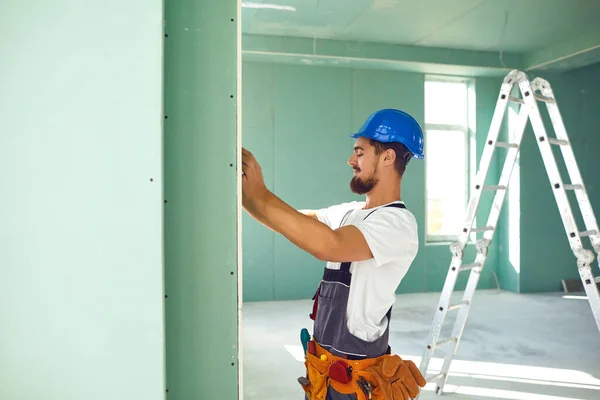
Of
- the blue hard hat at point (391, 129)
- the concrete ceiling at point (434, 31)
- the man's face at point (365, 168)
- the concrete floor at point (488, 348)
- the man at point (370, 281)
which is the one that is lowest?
the concrete floor at point (488, 348)

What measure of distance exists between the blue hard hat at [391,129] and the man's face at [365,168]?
37 mm

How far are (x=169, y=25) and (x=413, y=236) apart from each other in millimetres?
830

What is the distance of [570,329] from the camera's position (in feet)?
15.9

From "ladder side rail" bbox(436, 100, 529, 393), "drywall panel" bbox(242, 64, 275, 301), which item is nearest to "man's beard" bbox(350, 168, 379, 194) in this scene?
"ladder side rail" bbox(436, 100, 529, 393)

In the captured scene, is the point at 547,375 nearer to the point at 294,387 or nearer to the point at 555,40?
the point at 294,387

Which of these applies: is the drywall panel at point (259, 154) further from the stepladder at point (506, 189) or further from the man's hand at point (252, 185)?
the man's hand at point (252, 185)

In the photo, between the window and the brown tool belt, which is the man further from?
the window

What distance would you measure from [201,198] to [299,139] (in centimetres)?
540

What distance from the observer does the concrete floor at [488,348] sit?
3271mm

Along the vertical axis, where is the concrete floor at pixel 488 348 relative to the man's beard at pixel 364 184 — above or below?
below

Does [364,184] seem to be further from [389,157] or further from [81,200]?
[81,200]

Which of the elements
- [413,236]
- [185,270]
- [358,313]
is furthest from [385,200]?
[185,270]

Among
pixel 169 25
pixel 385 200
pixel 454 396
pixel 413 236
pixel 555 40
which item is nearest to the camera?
pixel 169 25

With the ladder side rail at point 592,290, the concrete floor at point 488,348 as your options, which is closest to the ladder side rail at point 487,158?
the ladder side rail at point 592,290
